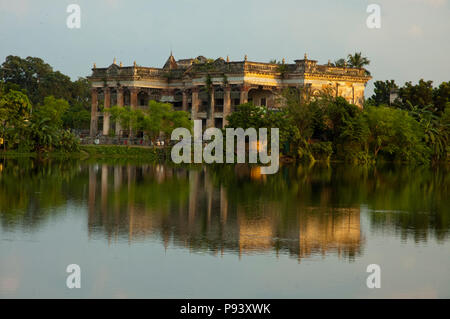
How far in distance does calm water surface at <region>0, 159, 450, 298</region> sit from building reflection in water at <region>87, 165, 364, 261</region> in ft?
0.13

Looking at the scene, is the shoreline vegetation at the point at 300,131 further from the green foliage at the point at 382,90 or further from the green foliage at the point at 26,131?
the green foliage at the point at 382,90

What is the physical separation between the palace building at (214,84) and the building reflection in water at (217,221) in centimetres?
3383

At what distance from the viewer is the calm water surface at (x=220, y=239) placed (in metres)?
15.1

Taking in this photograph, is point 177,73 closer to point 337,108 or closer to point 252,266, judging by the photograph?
point 337,108

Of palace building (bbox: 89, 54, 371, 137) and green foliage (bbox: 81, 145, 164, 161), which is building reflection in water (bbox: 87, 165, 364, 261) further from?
palace building (bbox: 89, 54, 371, 137)

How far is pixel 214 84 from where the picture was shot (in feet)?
226

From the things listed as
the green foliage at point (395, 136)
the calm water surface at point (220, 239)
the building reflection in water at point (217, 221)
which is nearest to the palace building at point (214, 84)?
the green foliage at point (395, 136)

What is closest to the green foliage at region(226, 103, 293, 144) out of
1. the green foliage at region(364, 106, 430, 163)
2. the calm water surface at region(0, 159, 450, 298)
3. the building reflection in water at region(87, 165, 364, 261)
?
the green foliage at region(364, 106, 430, 163)

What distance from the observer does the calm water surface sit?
1512 cm

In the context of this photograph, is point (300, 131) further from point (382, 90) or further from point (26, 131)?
point (382, 90)

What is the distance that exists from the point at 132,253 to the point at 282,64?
2082 inches

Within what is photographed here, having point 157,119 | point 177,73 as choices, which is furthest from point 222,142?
point 177,73

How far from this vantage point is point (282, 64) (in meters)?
69.1
